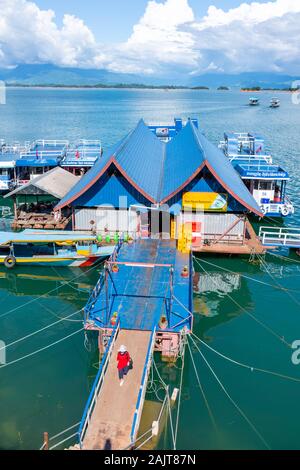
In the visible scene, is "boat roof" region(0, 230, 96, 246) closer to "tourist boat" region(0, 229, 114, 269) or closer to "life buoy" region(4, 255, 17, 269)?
"tourist boat" region(0, 229, 114, 269)

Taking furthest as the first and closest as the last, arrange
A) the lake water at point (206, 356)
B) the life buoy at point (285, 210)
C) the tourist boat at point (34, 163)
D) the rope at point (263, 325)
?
the tourist boat at point (34, 163) < the life buoy at point (285, 210) < the rope at point (263, 325) < the lake water at point (206, 356)

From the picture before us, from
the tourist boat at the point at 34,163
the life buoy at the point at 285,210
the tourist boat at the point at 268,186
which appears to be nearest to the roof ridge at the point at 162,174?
the tourist boat at the point at 268,186

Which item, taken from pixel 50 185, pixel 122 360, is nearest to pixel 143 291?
pixel 122 360

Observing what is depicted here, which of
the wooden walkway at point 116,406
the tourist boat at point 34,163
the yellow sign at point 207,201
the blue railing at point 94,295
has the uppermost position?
the tourist boat at point 34,163

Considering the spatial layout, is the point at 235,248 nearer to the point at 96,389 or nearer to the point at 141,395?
the point at 141,395

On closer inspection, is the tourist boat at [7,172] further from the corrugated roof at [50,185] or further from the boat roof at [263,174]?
the boat roof at [263,174]

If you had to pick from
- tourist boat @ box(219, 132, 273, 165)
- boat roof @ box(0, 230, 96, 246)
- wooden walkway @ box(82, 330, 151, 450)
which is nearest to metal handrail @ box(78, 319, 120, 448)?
wooden walkway @ box(82, 330, 151, 450)

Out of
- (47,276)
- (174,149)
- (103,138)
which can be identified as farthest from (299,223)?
(103,138)

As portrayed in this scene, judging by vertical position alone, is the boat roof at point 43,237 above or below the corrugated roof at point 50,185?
below
